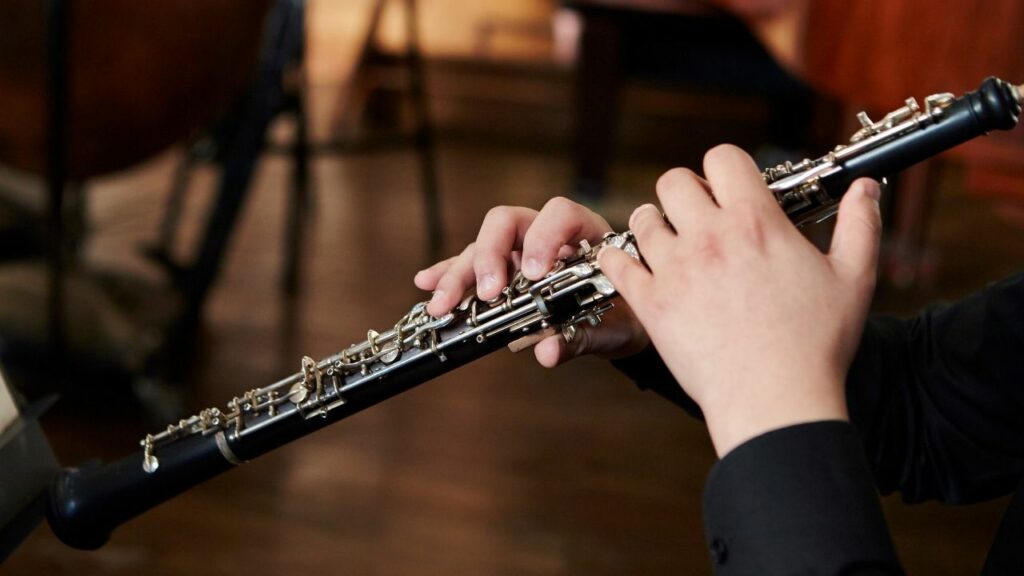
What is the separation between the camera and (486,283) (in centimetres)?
76

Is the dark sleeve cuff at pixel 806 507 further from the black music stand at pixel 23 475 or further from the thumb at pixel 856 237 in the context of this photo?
the black music stand at pixel 23 475

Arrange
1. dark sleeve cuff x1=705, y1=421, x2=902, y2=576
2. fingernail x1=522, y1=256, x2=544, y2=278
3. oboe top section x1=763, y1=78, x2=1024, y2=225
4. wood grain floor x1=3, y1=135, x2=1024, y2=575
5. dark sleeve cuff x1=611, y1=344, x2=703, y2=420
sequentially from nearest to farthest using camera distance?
dark sleeve cuff x1=705, y1=421, x2=902, y2=576 → oboe top section x1=763, y1=78, x2=1024, y2=225 → fingernail x1=522, y1=256, x2=544, y2=278 → dark sleeve cuff x1=611, y1=344, x2=703, y2=420 → wood grain floor x1=3, y1=135, x2=1024, y2=575

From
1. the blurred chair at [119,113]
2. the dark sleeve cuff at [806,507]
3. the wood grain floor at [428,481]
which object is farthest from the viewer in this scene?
the blurred chair at [119,113]

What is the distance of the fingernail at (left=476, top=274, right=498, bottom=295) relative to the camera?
2.46 ft

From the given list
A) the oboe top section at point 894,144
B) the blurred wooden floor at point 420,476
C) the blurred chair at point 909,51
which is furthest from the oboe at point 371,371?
the blurred chair at point 909,51

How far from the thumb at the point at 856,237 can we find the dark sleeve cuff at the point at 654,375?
26cm

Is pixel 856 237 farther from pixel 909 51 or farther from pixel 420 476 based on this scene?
pixel 909 51

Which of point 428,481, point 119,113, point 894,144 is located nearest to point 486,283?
point 894,144

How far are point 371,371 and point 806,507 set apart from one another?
345mm

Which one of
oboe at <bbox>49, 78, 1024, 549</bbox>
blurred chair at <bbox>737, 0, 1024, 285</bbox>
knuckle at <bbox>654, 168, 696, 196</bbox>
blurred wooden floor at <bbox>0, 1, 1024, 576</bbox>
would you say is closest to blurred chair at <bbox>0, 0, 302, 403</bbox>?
blurred wooden floor at <bbox>0, 1, 1024, 576</bbox>

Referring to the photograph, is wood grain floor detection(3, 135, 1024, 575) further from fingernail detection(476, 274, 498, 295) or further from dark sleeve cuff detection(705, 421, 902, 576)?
dark sleeve cuff detection(705, 421, 902, 576)

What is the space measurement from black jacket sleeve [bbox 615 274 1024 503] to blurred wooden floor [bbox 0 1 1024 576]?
737 mm

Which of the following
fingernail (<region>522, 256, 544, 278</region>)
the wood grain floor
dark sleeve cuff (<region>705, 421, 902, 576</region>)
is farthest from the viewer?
the wood grain floor

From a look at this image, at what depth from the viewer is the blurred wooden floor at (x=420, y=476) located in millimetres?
1544
